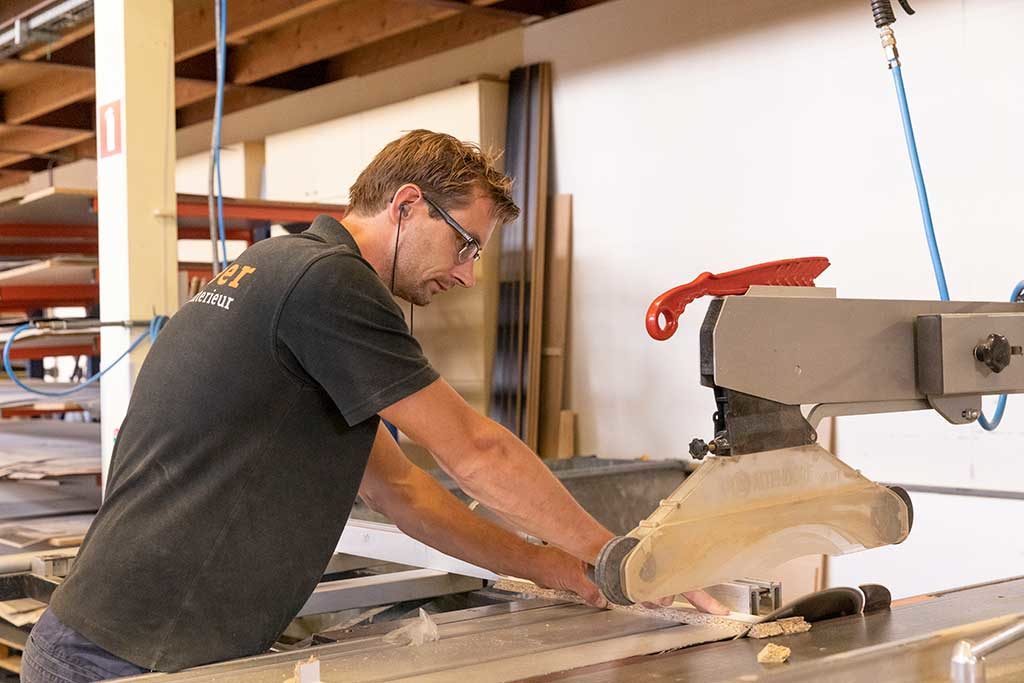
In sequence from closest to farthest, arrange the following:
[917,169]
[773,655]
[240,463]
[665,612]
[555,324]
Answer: [773,655]
[240,463]
[665,612]
[917,169]
[555,324]

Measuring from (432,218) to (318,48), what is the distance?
3.83 m

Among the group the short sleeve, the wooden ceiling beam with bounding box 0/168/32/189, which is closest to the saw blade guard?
the short sleeve

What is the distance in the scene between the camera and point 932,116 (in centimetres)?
345

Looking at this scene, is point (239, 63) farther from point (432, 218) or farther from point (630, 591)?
point (630, 591)

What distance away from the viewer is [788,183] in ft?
12.6

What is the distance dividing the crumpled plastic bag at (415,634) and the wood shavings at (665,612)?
0.26 m

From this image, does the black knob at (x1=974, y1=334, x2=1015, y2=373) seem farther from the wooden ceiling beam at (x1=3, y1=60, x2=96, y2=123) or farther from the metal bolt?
the wooden ceiling beam at (x1=3, y1=60, x2=96, y2=123)

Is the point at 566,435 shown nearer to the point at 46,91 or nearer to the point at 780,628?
the point at 780,628

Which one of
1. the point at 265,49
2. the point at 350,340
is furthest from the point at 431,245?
the point at 265,49

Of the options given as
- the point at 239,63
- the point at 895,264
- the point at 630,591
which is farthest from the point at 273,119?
the point at 630,591

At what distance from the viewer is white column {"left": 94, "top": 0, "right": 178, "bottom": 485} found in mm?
2924

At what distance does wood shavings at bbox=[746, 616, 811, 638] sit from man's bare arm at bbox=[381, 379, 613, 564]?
0.72 feet

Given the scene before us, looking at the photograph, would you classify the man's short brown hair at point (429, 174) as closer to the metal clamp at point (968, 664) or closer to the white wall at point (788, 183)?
the metal clamp at point (968, 664)

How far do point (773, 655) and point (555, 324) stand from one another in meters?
3.41
